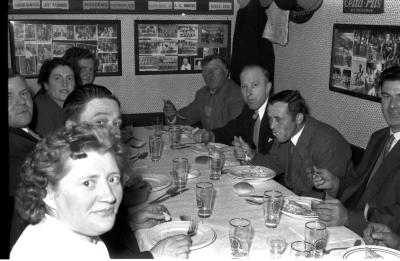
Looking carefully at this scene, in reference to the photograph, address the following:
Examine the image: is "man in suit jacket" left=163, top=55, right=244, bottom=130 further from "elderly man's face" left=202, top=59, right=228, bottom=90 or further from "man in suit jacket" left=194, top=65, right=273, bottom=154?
"man in suit jacket" left=194, top=65, right=273, bottom=154

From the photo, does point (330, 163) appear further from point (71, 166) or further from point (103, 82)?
point (103, 82)

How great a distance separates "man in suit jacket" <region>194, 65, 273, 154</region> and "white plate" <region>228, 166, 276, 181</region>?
0.68 m

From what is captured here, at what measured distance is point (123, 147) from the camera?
1169 millimetres

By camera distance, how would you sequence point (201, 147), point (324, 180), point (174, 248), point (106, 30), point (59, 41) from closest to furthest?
point (174, 248), point (324, 180), point (201, 147), point (59, 41), point (106, 30)

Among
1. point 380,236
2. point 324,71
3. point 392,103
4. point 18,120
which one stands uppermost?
point 324,71

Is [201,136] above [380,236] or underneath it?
above

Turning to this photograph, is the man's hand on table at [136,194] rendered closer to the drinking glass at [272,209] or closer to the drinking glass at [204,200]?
the drinking glass at [204,200]

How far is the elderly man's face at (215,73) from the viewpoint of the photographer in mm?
4105

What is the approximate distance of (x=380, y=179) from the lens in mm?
2230

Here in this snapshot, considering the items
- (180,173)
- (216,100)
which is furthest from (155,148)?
(216,100)

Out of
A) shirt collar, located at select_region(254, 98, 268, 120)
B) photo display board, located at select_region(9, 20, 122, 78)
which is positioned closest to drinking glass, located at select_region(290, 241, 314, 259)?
shirt collar, located at select_region(254, 98, 268, 120)

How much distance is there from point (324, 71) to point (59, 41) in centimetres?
262

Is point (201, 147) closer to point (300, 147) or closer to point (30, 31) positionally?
point (300, 147)

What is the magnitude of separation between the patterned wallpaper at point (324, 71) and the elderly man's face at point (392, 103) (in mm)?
977
